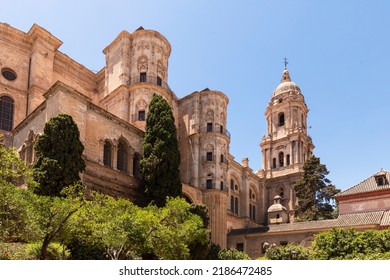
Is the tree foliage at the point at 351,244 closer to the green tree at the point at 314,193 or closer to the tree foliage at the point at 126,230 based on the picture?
the tree foliage at the point at 126,230

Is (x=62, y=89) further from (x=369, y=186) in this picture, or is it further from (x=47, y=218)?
(x=369, y=186)

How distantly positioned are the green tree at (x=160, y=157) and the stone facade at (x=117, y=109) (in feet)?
4.41

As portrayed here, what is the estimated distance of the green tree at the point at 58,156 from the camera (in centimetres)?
1977

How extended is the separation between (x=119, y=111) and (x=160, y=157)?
873cm

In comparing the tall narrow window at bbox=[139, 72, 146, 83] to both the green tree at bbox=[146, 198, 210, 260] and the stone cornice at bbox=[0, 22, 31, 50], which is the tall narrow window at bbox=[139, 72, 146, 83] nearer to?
the stone cornice at bbox=[0, 22, 31, 50]

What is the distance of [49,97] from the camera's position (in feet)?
79.4

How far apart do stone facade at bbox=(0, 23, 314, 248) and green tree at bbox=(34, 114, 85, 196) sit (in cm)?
191

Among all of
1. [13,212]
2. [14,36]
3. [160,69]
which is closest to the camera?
[13,212]

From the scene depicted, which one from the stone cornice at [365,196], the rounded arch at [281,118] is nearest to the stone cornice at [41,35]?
the stone cornice at [365,196]

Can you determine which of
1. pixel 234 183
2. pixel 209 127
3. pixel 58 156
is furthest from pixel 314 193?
pixel 58 156

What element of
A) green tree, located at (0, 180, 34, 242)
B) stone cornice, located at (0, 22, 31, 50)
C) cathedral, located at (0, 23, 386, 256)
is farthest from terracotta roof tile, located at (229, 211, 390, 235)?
stone cornice, located at (0, 22, 31, 50)

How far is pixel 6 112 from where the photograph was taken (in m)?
31.6
